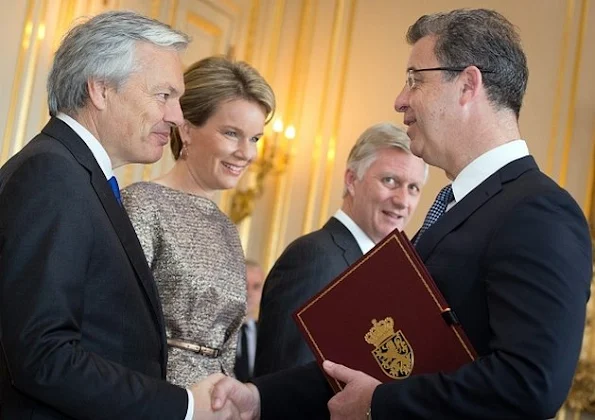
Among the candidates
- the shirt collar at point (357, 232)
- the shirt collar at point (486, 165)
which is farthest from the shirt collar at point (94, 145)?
the shirt collar at point (357, 232)

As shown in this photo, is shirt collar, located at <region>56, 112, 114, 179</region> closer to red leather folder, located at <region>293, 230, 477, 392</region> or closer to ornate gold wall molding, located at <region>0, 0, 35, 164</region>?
red leather folder, located at <region>293, 230, 477, 392</region>

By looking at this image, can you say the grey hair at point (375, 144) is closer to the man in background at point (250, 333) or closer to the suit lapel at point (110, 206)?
the suit lapel at point (110, 206)

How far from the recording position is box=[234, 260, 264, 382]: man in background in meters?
6.06

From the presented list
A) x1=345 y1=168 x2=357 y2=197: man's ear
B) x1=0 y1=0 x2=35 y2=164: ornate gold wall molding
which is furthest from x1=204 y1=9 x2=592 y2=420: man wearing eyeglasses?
x1=0 y1=0 x2=35 y2=164: ornate gold wall molding

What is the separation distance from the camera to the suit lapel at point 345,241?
3.48 m

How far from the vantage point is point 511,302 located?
194 cm

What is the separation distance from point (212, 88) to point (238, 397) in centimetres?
122

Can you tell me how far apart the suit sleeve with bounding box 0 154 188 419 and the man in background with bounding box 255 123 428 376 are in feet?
3.69

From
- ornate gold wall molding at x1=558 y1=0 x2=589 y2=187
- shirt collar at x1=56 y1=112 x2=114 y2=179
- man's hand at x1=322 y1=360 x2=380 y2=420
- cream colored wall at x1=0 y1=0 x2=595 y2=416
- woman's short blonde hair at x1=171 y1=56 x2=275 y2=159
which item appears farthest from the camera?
ornate gold wall molding at x1=558 y1=0 x2=589 y2=187

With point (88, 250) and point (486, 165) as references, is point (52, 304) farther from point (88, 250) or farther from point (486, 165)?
point (486, 165)

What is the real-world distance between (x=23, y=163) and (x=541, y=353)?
1151mm

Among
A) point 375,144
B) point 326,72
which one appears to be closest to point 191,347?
point 375,144

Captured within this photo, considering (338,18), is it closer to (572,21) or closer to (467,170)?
(572,21)

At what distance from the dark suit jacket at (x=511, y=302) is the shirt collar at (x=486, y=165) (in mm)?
74
